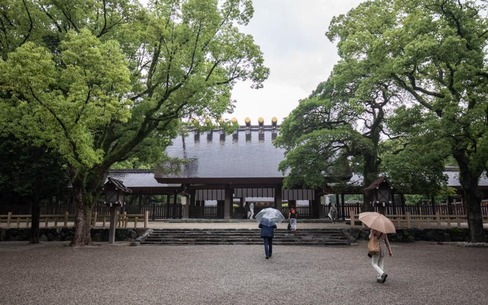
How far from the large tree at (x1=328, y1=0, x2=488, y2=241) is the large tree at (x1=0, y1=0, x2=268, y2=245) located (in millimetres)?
5296

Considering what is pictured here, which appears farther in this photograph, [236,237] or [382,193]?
[236,237]

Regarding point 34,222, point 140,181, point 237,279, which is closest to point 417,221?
point 237,279

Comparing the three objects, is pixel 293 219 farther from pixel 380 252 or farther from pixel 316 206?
pixel 380 252

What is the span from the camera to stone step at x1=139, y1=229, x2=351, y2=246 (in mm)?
14651

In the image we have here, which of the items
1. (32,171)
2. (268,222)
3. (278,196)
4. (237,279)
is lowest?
(237,279)

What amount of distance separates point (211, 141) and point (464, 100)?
20.6m

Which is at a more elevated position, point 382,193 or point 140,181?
point 140,181

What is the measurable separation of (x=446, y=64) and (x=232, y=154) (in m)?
17.3

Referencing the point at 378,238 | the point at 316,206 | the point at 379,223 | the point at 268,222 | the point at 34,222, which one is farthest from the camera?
the point at 316,206

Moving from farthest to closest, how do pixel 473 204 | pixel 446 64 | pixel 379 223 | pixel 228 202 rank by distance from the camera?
1. pixel 228 202
2. pixel 473 204
3. pixel 446 64
4. pixel 379 223

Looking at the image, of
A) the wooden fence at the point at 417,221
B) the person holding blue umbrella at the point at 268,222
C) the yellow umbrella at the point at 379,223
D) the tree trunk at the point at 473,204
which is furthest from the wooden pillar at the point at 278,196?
the yellow umbrella at the point at 379,223

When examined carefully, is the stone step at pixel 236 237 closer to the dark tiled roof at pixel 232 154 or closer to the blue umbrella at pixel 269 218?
the blue umbrella at pixel 269 218

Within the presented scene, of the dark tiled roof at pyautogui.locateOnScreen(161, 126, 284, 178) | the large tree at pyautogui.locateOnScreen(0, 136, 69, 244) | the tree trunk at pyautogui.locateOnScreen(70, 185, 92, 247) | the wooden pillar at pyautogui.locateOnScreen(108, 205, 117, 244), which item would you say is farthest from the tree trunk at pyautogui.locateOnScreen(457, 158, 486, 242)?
the large tree at pyautogui.locateOnScreen(0, 136, 69, 244)

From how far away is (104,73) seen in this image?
34.7 feet
